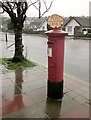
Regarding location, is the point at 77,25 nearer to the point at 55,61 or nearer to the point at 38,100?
the point at 55,61

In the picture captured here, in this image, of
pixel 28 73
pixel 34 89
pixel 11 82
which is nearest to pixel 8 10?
pixel 28 73

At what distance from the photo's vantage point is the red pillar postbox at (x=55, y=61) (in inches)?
191

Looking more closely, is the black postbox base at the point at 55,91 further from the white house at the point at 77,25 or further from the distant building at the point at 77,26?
the white house at the point at 77,25

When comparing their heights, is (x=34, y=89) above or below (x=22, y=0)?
below

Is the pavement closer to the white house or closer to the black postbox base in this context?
the black postbox base

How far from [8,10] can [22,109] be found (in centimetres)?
547

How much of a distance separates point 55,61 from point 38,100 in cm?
112

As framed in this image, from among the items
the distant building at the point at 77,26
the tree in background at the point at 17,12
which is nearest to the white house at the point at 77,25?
the distant building at the point at 77,26

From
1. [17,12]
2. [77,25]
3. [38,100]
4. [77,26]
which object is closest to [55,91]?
[38,100]

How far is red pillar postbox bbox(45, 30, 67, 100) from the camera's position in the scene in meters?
4.86

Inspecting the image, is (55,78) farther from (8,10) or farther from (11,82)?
(8,10)

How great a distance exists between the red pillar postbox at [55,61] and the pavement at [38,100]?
0.25m

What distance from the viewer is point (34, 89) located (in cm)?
584

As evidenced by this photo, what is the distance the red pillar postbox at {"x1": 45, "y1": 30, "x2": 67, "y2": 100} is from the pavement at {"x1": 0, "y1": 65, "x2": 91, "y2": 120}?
25 centimetres
